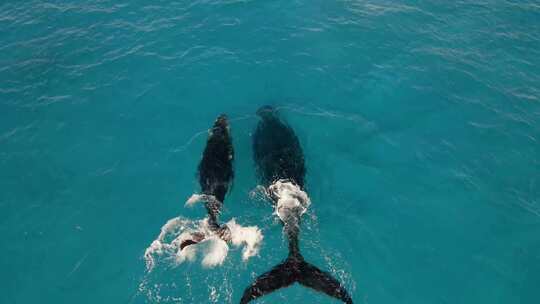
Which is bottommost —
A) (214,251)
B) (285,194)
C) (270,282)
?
(214,251)

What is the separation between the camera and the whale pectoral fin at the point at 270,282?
11.7m

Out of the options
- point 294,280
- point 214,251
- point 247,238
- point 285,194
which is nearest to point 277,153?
point 285,194

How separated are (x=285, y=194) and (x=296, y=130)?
4252mm

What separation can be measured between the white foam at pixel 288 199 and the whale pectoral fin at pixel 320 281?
226cm

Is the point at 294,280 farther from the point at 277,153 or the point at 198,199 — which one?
the point at 277,153

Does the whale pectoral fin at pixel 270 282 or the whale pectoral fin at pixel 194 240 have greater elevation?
the whale pectoral fin at pixel 270 282

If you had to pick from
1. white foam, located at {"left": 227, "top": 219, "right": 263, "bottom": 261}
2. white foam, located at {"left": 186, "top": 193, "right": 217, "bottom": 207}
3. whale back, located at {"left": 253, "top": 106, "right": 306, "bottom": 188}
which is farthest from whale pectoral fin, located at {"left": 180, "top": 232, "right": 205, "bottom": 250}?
whale back, located at {"left": 253, "top": 106, "right": 306, "bottom": 188}

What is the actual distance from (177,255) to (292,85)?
1050 centimetres

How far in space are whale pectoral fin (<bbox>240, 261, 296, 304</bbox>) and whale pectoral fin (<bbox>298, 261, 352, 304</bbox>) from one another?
0.37 metres

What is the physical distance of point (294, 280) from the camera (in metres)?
11.9

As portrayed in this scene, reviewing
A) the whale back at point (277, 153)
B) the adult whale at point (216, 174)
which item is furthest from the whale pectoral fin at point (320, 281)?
the whale back at point (277, 153)

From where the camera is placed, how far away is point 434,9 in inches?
981

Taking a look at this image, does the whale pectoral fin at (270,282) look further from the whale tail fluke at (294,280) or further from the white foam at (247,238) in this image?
the white foam at (247,238)

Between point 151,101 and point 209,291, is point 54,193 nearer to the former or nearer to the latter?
point 151,101
